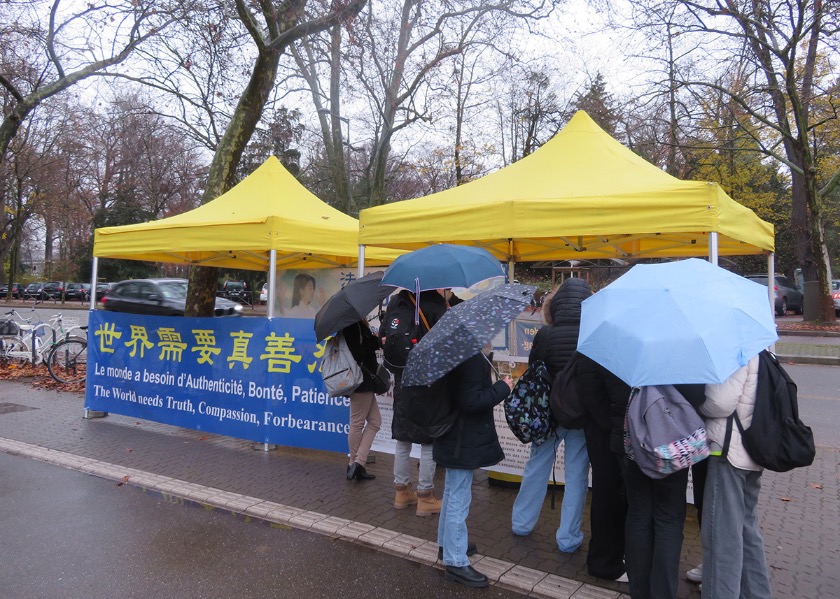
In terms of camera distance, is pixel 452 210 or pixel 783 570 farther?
pixel 452 210

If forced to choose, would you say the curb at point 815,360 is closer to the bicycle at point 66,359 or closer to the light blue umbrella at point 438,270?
the light blue umbrella at point 438,270

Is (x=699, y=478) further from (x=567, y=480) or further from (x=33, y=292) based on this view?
(x=33, y=292)

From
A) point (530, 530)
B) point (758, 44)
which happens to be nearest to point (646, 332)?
point (530, 530)

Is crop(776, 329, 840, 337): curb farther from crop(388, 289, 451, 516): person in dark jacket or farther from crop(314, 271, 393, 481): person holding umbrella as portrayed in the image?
crop(388, 289, 451, 516): person in dark jacket

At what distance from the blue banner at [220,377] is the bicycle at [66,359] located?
2954mm

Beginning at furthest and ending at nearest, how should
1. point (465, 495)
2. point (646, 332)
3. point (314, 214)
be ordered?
point (314, 214) < point (465, 495) < point (646, 332)

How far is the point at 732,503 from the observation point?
281 cm

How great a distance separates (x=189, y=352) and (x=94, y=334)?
68.9 inches

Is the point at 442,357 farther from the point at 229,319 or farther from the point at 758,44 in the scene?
the point at 758,44

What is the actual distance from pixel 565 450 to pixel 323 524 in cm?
183

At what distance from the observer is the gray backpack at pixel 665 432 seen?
2678 millimetres

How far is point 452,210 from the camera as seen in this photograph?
18.1 ft

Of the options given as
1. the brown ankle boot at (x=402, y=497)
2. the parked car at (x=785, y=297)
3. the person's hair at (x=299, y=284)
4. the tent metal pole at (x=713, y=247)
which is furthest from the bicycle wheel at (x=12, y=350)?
the parked car at (x=785, y=297)

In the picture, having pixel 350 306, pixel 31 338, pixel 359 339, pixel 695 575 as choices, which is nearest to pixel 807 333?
pixel 695 575
